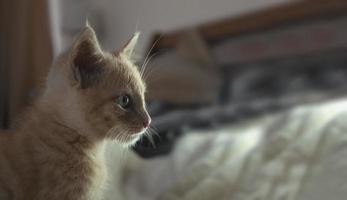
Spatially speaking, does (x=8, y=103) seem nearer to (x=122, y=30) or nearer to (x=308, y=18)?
(x=308, y=18)

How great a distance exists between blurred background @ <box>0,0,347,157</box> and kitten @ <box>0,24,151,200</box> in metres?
0.50

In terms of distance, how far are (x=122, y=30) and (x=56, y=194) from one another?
1.97m

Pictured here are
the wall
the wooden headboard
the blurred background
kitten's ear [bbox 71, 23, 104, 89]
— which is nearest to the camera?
kitten's ear [bbox 71, 23, 104, 89]

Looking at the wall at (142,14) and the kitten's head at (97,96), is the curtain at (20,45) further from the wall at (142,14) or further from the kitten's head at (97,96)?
the wall at (142,14)

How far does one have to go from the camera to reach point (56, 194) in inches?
30.1

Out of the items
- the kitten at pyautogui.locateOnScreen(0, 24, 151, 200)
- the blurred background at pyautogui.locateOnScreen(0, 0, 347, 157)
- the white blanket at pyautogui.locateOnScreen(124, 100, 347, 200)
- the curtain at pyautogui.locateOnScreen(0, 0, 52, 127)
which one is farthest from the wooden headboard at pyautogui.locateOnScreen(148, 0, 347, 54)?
the kitten at pyautogui.locateOnScreen(0, 24, 151, 200)

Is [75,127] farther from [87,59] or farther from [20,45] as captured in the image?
[20,45]

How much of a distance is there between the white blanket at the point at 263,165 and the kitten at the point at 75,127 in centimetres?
34

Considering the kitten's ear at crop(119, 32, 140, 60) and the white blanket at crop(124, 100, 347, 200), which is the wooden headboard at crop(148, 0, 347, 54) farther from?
the kitten's ear at crop(119, 32, 140, 60)

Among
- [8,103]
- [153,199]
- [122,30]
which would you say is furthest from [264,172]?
[122,30]

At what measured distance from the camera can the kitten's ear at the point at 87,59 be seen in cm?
76

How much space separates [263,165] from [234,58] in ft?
3.37

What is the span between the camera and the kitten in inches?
30.4

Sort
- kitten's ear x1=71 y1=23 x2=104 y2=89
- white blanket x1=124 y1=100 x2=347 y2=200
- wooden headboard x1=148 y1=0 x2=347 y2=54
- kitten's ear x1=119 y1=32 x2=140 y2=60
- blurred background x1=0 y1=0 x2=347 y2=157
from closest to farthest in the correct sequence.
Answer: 1. kitten's ear x1=71 y1=23 x2=104 y2=89
2. kitten's ear x1=119 y1=32 x2=140 y2=60
3. white blanket x1=124 y1=100 x2=347 y2=200
4. blurred background x1=0 y1=0 x2=347 y2=157
5. wooden headboard x1=148 y1=0 x2=347 y2=54
